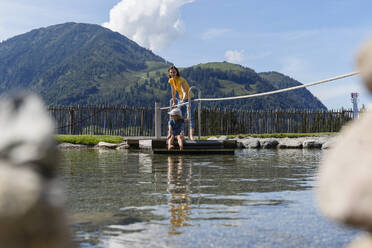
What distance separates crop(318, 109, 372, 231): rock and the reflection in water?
1704 mm

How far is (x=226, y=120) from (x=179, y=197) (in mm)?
25319

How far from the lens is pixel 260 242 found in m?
2.54

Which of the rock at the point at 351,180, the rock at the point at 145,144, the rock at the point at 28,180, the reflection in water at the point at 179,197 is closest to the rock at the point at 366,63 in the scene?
the rock at the point at 351,180

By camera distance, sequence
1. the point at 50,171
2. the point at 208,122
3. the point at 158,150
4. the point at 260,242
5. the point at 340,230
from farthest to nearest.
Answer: the point at 208,122 < the point at 158,150 < the point at 340,230 < the point at 260,242 < the point at 50,171

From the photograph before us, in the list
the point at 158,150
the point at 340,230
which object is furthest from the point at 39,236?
the point at 158,150

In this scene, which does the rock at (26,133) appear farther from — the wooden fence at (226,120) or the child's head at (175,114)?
the wooden fence at (226,120)

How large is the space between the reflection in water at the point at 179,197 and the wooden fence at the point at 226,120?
22.1m

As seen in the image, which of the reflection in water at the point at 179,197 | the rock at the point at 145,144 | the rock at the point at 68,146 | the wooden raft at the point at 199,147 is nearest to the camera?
the reflection in water at the point at 179,197

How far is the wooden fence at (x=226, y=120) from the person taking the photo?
2922cm

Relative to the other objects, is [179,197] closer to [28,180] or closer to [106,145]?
[28,180]

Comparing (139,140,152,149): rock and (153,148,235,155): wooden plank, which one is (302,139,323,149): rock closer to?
(139,140,152,149): rock

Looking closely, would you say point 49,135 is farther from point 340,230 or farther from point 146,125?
point 146,125

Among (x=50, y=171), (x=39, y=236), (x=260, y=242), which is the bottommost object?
(x=260, y=242)

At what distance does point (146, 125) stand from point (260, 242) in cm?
2805
